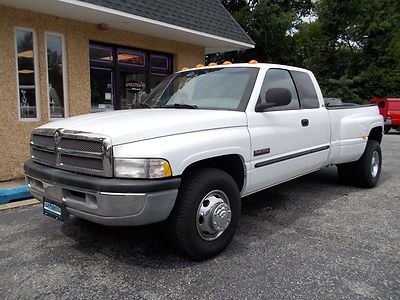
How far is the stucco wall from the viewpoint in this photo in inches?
258

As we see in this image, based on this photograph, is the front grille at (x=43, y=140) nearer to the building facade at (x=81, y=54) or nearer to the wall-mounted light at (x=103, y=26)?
the building facade at (x=81, y=54)

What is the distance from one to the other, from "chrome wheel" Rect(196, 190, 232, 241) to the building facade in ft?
8.53

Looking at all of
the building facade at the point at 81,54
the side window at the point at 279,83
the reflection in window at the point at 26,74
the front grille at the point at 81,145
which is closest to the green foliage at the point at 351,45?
the building facade at the point at 81,54

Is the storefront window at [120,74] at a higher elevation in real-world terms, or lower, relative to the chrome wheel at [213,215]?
higher

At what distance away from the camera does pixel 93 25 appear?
787cm

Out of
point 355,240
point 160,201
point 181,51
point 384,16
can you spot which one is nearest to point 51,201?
point 160,201

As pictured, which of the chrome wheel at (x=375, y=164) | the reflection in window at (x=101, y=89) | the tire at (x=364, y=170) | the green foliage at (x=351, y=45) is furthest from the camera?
the green foliage at (x=351, y=45)

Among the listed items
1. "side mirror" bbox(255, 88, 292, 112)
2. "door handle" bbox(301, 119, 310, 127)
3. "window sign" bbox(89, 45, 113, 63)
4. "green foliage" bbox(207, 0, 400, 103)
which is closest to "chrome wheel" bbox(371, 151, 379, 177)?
"door handle" bbox(301, 119, 310, 127)

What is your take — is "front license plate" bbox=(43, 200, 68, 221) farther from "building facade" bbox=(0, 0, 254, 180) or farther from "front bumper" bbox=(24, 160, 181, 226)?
"building facade" bbox=(0, 0, 254, 180)

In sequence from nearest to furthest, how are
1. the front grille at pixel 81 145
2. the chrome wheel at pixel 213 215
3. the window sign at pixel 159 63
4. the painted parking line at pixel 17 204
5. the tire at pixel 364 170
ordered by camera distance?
the front grille at pixel 81 145
the chrome wheel at pixel 213 215
the painted parking line at pixel 17 204
the tire at pixel 364 170
the window sign at pixel 159 63

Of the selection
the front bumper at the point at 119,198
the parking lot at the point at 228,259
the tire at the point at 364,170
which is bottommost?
the parking lot at the point at 228,259

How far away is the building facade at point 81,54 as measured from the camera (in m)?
6.62

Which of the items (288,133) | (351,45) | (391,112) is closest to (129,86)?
(288,133)

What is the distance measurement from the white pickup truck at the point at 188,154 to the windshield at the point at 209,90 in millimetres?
14
